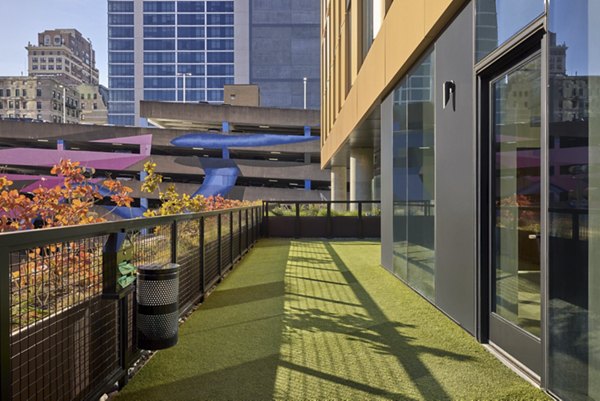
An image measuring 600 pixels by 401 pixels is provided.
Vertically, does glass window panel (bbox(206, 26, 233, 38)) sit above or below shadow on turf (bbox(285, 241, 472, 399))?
above

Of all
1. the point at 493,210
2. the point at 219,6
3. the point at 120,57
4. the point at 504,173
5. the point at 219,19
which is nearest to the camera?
the point at 504,173

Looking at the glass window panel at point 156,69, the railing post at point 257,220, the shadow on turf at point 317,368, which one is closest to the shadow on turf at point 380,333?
the shadow on turf at point 317,368

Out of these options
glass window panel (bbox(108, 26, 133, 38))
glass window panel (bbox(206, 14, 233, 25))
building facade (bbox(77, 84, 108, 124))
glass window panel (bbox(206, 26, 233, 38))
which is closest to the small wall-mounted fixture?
glass window panel (bbox(206, 26, 233, 38))

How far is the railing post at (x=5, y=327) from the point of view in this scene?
2.21 metres

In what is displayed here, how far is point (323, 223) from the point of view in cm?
1875

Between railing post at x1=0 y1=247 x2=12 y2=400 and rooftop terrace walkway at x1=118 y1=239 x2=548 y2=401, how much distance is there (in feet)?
5.14

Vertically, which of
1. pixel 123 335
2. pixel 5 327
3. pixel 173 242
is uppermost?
pixel 173 242

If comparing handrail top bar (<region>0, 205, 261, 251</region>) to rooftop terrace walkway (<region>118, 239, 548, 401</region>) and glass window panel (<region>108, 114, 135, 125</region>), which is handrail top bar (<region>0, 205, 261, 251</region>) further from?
glass window panel (<region>108, 114, 135, 125</region>)

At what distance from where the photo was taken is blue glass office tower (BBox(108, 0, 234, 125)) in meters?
118

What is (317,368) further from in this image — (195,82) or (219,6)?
(219,6)

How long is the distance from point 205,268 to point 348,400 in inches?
165

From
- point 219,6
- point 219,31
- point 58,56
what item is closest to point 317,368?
point 219,31

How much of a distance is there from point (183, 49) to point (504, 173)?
124 metres

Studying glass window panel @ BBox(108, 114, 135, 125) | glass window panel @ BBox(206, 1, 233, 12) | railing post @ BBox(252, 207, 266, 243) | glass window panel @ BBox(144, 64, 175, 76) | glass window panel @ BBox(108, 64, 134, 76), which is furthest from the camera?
glass window panel @ BBox(108, 114, 135, 125)
